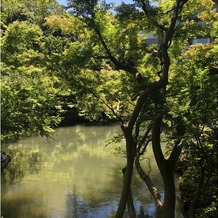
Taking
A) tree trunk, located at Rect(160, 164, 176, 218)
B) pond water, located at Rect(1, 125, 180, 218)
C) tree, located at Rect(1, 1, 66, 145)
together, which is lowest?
pond water, located at Rect(1, 125, 180, 218)

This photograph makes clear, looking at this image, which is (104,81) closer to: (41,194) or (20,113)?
(20,113)

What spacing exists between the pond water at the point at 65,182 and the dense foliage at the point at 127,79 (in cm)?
204

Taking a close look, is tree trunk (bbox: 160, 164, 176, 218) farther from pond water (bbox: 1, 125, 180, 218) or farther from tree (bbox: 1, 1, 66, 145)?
pond water (bbox: 1, 125, 180, 218)

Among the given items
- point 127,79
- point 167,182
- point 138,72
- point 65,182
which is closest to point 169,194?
point 167,182

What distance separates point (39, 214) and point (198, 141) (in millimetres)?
5047

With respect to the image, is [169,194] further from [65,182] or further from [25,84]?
[65,182]

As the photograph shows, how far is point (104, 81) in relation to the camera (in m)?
7.16

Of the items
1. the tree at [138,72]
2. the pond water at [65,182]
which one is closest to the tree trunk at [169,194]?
the tree at [138,72]

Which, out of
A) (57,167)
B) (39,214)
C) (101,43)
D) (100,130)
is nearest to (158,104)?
(101,43)

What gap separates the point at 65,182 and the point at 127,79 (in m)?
5.66

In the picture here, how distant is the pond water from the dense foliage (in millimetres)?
2035

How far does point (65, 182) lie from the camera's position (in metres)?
11.5

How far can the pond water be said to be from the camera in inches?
355

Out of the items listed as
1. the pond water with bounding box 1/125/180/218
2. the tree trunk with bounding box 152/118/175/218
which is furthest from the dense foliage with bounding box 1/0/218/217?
the pond water with bounding box 1/125/180/218
